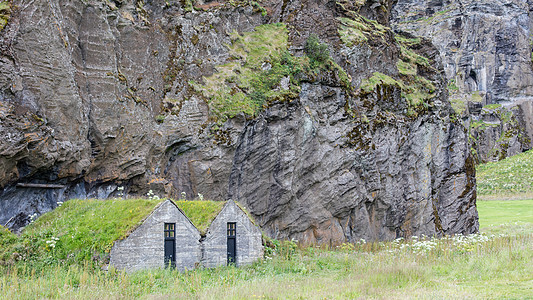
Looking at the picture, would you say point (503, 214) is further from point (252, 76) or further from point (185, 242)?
point (185, 242)

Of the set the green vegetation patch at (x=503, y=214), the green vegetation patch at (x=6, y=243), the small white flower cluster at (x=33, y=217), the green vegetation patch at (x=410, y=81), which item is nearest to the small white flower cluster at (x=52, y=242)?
the green vegetation patch at (x=6, y=243)

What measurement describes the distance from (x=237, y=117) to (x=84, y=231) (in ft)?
34.2

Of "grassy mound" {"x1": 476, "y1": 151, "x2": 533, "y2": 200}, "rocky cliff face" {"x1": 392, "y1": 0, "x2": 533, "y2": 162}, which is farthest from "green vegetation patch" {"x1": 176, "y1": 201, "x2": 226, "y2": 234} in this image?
"rocky cliff face" {"x1": 392, "y1": 0, "x2": 533, "y2": 162}

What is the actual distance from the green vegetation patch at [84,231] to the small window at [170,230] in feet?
2.68

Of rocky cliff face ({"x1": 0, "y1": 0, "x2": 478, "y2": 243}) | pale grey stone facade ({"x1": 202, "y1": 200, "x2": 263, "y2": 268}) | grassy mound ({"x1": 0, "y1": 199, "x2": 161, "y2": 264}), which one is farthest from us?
rocky cliff face ({"x1": 0, "y1": 0, "x2": 478, "y2": 243})

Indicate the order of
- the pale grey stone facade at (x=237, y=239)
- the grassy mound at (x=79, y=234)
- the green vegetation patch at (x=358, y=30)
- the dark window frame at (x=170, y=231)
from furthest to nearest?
the green vegetation patch at (x=358, y=30)
the pale grey stone facade at (x=237, y=239)
the dark window frame at (x=170, y=231)
the grassy mound at (x=79, y=234)

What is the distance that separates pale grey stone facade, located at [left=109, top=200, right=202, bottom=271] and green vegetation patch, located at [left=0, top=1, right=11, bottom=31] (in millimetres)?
8879

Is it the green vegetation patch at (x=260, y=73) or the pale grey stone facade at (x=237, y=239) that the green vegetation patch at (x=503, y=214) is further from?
the pale grey stone facade at (x=237, y=239)

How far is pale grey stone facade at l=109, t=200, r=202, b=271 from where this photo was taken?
1367cm

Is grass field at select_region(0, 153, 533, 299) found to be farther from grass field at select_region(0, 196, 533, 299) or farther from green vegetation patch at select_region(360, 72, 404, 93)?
green vegetation patch at select_region(360, 72, 404, 93)

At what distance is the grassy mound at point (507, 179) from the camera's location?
6175 centimetres

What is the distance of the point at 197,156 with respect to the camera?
71.5ft

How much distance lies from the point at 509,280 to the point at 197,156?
14.1 meters

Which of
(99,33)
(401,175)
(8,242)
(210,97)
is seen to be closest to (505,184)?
(401,175)
